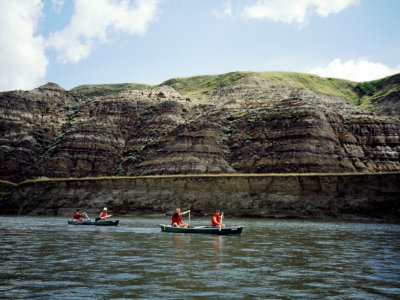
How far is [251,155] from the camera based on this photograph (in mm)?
114562

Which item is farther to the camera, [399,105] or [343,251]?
[399,105]

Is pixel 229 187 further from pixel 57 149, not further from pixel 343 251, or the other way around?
pixel 57 149

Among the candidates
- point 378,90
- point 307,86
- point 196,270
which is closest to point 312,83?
point 307,86

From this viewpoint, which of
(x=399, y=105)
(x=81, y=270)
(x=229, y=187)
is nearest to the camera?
(x=81, y=270)

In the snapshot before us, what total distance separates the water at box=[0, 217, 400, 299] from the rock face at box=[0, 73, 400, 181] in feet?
258

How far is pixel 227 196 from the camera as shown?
83.1 meters

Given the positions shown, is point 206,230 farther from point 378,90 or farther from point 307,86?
point 378,90

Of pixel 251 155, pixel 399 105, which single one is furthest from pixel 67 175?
pixel 399 105

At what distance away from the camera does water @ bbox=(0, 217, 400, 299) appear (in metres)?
16.0

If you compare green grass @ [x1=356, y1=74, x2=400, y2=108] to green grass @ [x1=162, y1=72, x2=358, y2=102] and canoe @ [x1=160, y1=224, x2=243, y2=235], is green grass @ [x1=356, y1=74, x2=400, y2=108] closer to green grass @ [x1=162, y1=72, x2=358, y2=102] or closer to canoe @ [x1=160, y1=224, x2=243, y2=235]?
green grass @ [x1=162, y1=72, x2=358, y2=102]

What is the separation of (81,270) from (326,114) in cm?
10695

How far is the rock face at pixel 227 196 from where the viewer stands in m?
74.2

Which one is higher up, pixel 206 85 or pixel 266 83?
pixel 206 85

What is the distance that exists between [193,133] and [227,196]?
131ft
